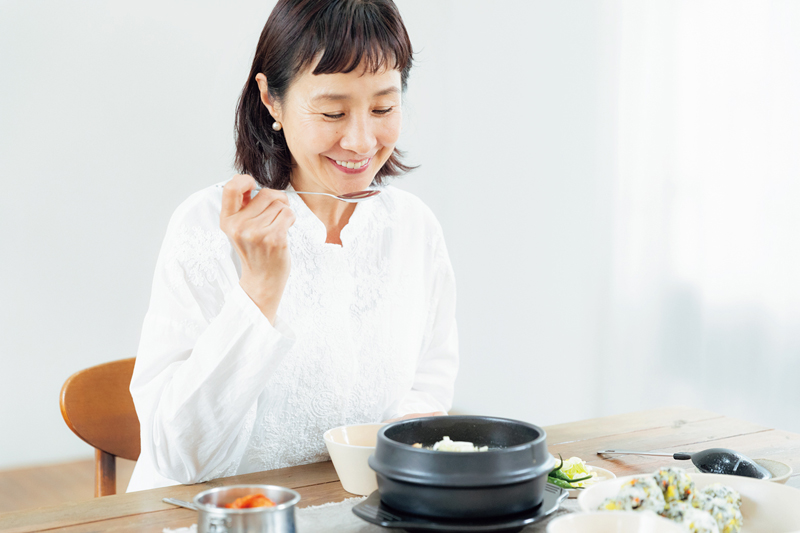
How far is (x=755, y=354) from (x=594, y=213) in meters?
0.89

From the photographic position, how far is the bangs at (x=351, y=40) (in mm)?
1200

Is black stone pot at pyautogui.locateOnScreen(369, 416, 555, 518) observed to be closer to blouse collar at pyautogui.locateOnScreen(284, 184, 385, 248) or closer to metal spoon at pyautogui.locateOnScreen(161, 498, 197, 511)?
metal spoon at pyautogui.locateOnScreen(161, 498, 197, 511)

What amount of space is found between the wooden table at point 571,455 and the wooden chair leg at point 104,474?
0.43 meters

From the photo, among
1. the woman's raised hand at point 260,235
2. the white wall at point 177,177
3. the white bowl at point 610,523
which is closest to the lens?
the white bowl at point 610,523

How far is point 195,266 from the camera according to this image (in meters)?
1.22

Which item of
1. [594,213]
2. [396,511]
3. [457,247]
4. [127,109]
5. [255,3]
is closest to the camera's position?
[396,511]

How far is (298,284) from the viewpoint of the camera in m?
1.32

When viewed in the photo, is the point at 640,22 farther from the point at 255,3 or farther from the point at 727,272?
the point at 255,3

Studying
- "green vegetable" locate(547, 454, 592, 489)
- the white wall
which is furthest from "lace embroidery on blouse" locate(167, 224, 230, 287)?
the white wall

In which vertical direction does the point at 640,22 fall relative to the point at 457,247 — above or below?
above

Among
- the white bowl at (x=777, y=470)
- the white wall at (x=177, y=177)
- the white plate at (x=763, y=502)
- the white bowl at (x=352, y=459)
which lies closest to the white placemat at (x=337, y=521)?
the white bowl at (x=352, y=459)

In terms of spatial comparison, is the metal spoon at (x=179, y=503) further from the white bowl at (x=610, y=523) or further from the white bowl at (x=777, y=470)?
the white bowl at (x=777, y=470)

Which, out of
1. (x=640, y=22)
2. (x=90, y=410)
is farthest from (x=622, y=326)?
(x=90, y=410)

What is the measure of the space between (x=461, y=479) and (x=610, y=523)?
0.14 meters
